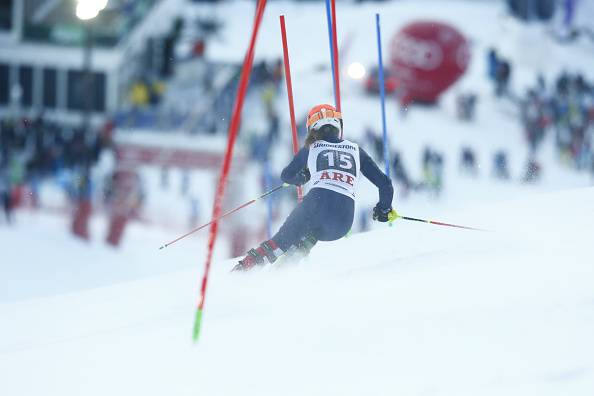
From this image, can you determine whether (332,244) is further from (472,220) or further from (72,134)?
(72,134)

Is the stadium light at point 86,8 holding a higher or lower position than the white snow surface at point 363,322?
higher

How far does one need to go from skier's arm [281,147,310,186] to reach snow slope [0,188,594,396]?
520 mm

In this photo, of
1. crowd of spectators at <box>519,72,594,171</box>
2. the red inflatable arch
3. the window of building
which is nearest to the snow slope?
crowd of spectators at <box>519,72,594,171</box>

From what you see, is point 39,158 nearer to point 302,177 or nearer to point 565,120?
point 565,120

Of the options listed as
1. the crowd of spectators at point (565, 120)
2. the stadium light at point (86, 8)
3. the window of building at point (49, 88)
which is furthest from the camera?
the window of building at point (49, 88)

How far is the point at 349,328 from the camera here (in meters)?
3.88

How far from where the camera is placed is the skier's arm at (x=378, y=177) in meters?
5.02

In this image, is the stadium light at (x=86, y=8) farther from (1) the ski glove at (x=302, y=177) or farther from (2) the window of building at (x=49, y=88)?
(2) the window of building at (x=49, y=88)

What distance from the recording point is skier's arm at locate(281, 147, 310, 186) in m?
4.95

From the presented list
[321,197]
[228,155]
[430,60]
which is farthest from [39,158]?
[228,155]

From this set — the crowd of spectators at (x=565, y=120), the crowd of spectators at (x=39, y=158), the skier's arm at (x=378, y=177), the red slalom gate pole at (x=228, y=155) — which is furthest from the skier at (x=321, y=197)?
the crowd of spectators at (x=565, y=120)

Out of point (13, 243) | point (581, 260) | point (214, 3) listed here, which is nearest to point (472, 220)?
point (581, 260)

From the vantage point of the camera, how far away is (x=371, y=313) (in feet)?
13.4

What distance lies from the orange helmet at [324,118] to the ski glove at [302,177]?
0.26 metres
